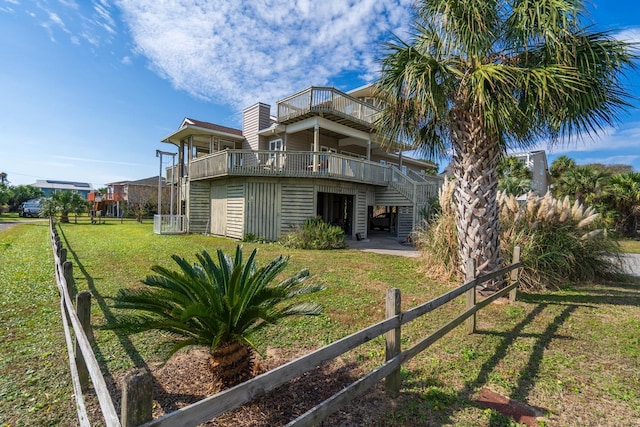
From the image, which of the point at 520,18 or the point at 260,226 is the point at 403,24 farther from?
the point at 260,226

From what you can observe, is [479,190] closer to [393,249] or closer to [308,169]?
[393,249]

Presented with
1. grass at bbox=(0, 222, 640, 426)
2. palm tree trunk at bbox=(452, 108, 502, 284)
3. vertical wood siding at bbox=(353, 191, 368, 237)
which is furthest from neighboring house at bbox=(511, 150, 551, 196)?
palm tree trunk at bbox=(452, 108, 502, 284)

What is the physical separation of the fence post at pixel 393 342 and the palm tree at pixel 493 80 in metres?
4.00

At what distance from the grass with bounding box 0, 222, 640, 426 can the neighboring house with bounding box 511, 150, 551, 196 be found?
17.7 metres

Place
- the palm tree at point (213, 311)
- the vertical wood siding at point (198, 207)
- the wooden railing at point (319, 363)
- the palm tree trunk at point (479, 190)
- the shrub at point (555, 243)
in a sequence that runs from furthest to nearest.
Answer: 1. the vertical wood siding at point (198, 207)
2. the shrub at point (555, 243)
3. the palm tree trunk at point (479, 190)
4. the palm tree at point (213, 311)
5. the wooden railing at point (319, 363)

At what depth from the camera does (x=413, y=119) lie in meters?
7.09

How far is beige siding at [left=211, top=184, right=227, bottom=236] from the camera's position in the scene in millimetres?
16062

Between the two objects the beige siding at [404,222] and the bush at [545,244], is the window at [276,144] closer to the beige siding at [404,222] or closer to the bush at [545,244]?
the beige siding at [404,222]

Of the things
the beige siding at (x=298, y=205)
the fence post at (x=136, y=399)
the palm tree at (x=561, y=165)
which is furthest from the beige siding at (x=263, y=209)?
the palm tree at (x=561, y=165)

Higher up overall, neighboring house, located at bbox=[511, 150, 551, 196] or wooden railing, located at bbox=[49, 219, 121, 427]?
neighboring house, located at bbox=[511, 150, 551, 196]

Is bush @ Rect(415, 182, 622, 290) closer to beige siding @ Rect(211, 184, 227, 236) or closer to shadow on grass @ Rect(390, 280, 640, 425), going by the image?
shadow on grass @ Rect(390, 280, 640, 425)

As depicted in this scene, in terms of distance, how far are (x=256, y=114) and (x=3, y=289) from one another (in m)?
14.8

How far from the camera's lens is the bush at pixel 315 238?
12758 millimetres

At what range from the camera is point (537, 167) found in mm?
25125
